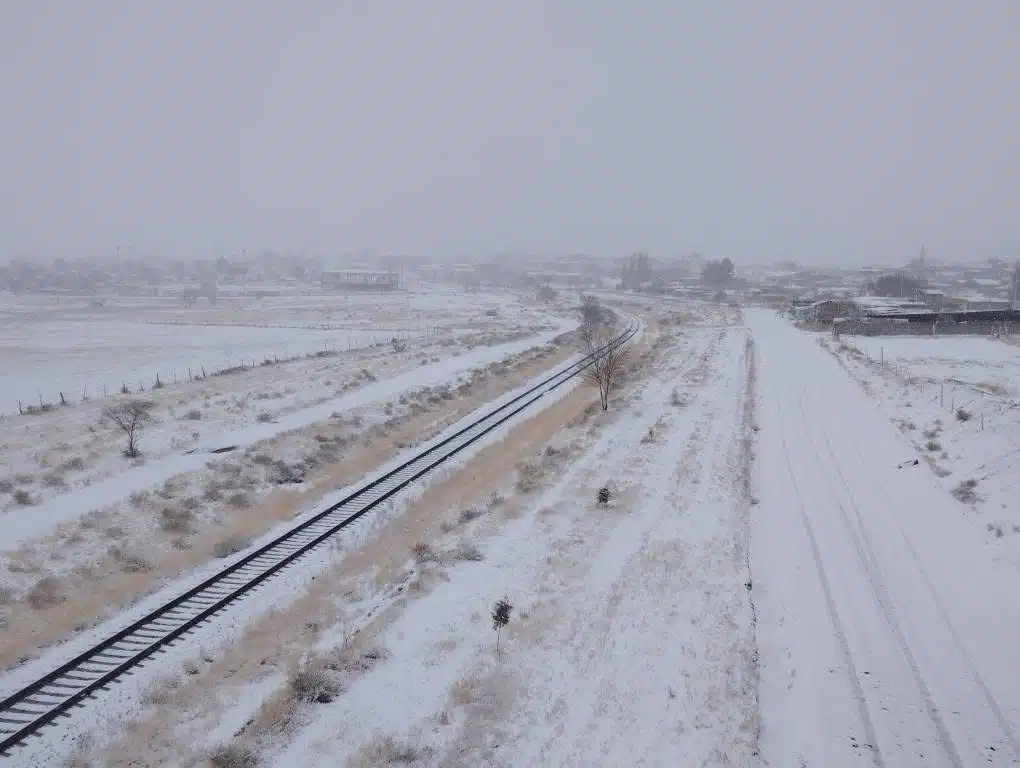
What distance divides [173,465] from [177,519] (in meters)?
5.79

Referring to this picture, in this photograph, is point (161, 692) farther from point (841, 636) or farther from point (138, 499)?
point (841, 636)

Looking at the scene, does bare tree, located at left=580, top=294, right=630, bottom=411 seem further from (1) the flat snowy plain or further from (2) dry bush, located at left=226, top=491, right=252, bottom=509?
(2) dry bush, located at left=226, top=491, right=252, bottom=509

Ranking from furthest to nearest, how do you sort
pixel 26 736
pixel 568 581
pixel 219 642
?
pixel 568 581 → pixel 219 642 → pixel 26 736

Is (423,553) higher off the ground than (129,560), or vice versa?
(423,553)

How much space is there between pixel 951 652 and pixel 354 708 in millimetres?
10383

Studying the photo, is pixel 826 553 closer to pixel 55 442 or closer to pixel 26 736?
pixel 26 736

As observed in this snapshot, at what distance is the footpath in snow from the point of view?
18.8 metres

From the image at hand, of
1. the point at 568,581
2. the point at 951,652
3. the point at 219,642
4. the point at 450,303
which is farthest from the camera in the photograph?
the point at 450,303

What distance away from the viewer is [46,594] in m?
15.0

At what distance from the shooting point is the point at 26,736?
10547mm

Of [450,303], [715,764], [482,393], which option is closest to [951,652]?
[715,764]

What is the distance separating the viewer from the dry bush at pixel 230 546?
17.8 metres

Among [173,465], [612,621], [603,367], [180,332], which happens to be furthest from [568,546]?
[180,332]

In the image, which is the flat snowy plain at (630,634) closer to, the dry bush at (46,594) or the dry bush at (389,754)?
the dry bush at (389,754)
